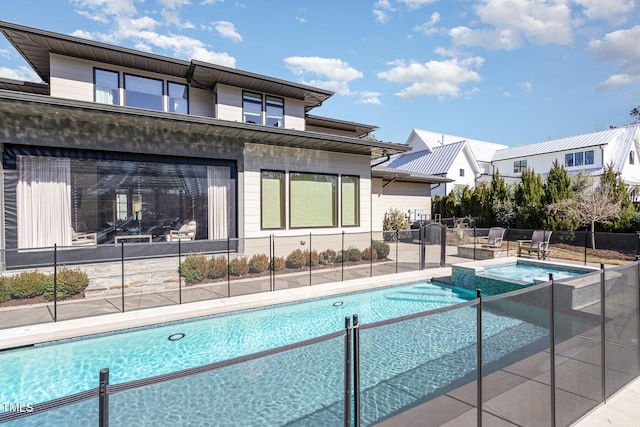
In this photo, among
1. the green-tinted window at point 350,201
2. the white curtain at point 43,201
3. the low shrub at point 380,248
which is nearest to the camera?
the white curtain at point 43,201

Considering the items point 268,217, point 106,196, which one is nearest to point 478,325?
point 268,217

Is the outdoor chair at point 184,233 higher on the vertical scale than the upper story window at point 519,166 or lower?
lower

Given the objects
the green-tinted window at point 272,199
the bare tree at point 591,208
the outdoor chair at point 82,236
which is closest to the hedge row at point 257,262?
the green-tinted window at point 272,199

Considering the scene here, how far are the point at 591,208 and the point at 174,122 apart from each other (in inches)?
666

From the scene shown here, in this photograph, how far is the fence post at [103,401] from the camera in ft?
4.95

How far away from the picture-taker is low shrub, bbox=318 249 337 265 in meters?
11.0

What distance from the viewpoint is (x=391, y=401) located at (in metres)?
3.01

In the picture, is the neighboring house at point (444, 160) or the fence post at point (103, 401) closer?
the fence post at point (103, 401)

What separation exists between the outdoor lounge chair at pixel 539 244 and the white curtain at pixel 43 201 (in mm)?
15581

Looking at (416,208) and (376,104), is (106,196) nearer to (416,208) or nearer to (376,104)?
(416,208)

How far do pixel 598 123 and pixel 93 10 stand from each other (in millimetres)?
50591

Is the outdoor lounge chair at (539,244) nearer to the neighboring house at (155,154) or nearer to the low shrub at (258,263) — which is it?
the neighboring house at (155,154)

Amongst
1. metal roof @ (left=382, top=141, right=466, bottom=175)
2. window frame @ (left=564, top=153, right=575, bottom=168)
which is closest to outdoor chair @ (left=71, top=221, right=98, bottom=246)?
metal roof @ (left=382, top=141, right=466, bottom=175)

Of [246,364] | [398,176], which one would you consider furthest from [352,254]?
[246,364]
